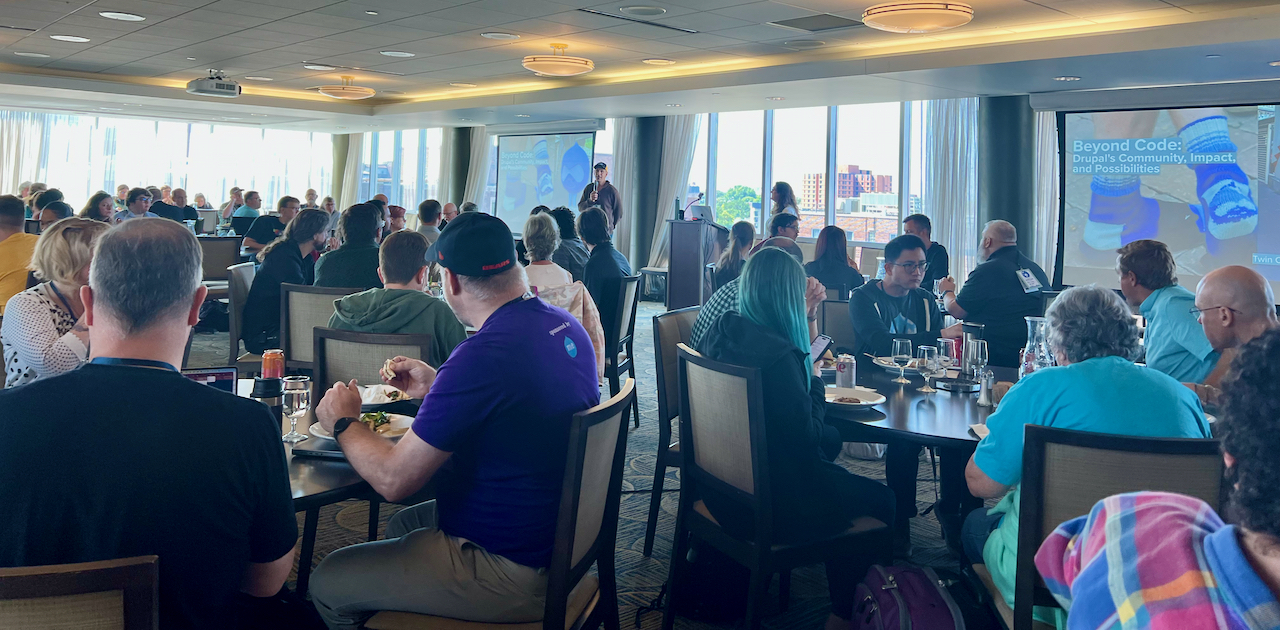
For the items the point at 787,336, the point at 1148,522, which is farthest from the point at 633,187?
the point at 1148,522

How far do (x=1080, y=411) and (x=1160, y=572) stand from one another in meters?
1.28

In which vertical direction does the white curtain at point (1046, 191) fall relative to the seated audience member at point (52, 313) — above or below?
above

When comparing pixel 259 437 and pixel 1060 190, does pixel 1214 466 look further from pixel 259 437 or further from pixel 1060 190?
pixel 1060 190

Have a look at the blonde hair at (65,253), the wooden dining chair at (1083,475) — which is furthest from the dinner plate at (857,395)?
the blonde hair at (65,253)

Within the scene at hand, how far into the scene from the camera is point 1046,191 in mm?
8922

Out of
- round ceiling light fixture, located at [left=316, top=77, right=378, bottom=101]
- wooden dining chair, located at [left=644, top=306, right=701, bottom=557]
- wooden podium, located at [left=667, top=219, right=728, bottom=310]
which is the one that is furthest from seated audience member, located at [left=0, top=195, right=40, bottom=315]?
round ceiling light fixture, located at [left=316, top=77, right=378, bottom=101]

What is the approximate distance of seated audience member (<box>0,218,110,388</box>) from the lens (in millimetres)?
2787

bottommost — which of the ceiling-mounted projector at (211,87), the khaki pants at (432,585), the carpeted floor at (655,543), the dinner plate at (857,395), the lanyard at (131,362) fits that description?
the carpeted floor at (655,543)

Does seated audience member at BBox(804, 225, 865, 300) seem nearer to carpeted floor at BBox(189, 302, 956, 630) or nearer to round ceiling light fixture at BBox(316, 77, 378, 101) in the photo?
carpeted floor at BBox(189, 302, 956, 630)

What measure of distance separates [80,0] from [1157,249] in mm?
→ 7373

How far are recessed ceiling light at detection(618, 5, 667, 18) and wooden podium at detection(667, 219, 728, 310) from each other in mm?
2982

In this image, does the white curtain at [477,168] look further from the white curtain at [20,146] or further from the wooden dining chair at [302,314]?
the wooden dining chair at [302,314]

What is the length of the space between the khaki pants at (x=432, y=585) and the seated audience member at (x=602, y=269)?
3.45 metres

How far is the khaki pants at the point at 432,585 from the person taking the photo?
1.96 meters
